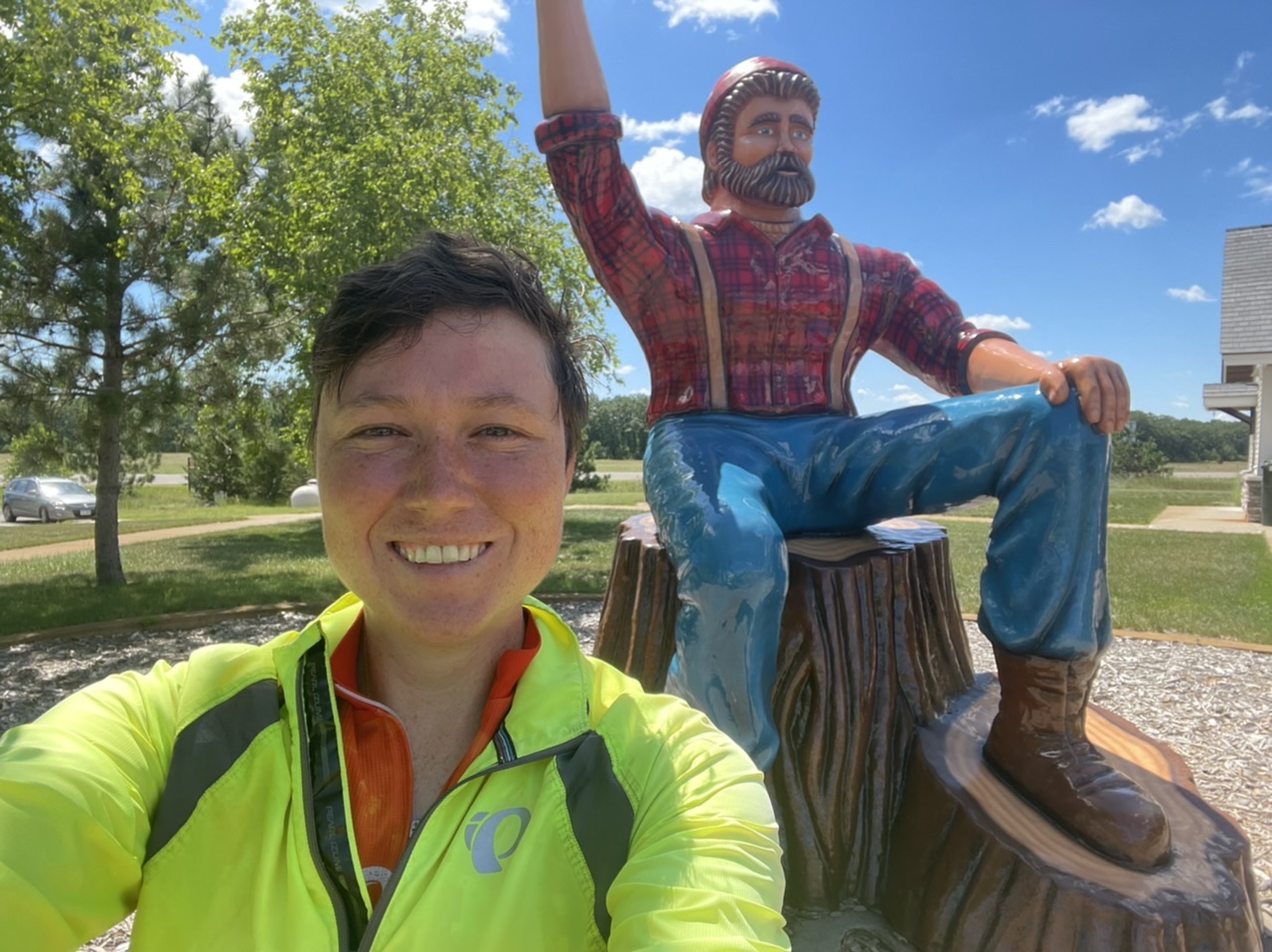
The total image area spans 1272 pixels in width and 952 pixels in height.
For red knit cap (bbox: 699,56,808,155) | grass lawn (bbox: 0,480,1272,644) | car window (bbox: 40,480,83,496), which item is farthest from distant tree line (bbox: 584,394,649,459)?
red knit cap (bbox: 699,56,808,155)

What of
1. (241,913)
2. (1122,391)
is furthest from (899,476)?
(241,913)

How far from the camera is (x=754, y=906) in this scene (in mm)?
821

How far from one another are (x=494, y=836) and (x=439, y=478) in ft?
1.26

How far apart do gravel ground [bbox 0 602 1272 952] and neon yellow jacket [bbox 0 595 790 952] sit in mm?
2095

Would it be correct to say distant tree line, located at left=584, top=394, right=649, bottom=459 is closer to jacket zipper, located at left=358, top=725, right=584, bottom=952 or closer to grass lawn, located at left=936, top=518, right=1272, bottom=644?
grass lawn, located at left=936, top=518, right=1272, bottom=644

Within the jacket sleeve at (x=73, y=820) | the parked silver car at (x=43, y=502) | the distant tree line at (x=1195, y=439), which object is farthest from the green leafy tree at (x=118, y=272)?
the distant tree line at (x=1195, y=439)

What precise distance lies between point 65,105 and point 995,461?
6596 mm

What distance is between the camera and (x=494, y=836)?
0.92 m

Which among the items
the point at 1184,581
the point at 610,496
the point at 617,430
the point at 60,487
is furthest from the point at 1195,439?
the point at 60,487

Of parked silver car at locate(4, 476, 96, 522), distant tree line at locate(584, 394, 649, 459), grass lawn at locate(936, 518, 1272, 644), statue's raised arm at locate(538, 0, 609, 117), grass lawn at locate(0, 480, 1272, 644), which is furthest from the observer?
distant tree line at locate(584, 394, 649, 459)

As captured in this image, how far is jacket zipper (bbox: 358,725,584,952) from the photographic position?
84cm

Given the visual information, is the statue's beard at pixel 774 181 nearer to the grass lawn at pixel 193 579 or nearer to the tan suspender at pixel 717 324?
the tan suspender at pixel 717 324

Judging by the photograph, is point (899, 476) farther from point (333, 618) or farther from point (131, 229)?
point (131, 229)

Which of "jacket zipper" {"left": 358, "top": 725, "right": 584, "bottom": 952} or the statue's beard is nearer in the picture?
"jacket zipper" {"left": 358, "top": 725, "right": 584, "bottom": 952}
